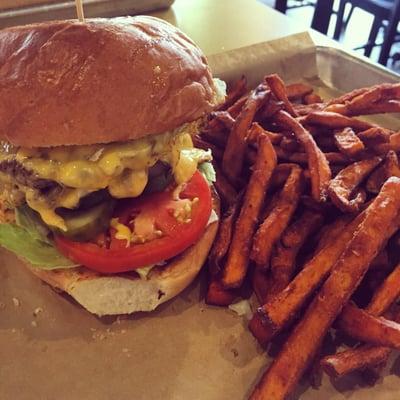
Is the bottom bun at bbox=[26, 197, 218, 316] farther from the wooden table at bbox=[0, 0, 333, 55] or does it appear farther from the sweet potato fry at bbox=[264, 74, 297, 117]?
the wooden table at bbox=[0, 0, 333, 55]

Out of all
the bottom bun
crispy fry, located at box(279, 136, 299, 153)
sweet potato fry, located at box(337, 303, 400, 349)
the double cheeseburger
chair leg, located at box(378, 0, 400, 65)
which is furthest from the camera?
chair leg, located at box(378, 0, 400, 65)

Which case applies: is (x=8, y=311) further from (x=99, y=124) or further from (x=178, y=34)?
(x=178, y=34)

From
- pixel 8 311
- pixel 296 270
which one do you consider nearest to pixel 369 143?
pixel 296 270

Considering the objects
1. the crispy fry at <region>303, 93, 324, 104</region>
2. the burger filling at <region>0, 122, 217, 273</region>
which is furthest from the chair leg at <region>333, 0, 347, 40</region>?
the burger filling at <region>0, 122, 217, 273</region>

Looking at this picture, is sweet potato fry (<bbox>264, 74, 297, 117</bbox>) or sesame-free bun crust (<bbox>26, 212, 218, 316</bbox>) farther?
sweet potato fry (<bbox>264, 74, 297, 117</bbox>)

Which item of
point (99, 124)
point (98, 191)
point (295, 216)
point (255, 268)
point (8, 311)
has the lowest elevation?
point (8, 311)

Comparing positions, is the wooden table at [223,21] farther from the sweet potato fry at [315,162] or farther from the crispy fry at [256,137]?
the sweet potato fry at [315,162]

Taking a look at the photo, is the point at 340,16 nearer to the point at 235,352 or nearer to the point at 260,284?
the point at 260,284
